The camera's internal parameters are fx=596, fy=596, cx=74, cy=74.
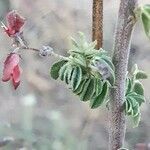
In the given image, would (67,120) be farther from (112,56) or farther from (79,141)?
(112,56)

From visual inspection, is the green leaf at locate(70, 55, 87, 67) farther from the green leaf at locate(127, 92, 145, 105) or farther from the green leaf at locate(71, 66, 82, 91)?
the green leaf at locate(127, 92, 145, 105)

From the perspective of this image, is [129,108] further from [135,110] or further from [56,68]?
[56,68]

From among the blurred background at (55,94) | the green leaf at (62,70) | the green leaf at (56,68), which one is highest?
the blurred background at (55,94)

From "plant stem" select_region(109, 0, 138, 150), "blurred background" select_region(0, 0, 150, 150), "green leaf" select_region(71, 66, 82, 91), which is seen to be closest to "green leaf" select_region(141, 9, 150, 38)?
"plant stem" select_region(109, 0, 138, 150)

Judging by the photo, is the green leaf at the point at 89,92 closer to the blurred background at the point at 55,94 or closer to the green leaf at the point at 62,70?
the green leaf at the point at 62,70

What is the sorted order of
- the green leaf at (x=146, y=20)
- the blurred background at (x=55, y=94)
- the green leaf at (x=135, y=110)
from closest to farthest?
1. the green leaf at (x=146, y=20)
2. the green leaf at (x=135, y=110)
3. the blurred background at (x=55, y=94)

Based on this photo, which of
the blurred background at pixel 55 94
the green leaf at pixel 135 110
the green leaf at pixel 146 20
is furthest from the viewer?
the blurred background at pixel 55 94

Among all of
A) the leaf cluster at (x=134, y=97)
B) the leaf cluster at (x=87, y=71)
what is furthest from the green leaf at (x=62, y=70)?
the leaf cluster at (x=134, y=97)

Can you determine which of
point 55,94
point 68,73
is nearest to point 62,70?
point 68,73
